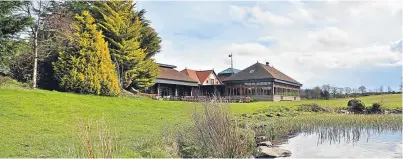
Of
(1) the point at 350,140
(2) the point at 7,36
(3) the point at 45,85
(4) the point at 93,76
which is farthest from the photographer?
(3) the point at 45,85

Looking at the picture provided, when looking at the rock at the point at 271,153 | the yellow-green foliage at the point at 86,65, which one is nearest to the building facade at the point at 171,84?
the yellow-green foliage at the point at 86,65

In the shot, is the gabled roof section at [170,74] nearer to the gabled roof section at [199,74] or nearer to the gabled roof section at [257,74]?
the gabled roof section at [257,74]

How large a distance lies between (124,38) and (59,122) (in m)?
15.2

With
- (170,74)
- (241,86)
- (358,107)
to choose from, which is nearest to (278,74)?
(241,86)

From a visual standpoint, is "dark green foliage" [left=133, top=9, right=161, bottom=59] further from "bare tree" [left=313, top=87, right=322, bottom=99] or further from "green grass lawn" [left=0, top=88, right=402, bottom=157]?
"bare tree" [left=313, top=87, right=322, bottom=99]

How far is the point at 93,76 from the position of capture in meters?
21.5

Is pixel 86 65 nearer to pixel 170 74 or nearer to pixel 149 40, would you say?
pixel 149 40

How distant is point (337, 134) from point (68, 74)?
15.6 m

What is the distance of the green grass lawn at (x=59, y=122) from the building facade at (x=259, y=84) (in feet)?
75.0

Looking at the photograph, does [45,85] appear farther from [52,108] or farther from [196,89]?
[196,89]

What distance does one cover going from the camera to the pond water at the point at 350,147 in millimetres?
9234

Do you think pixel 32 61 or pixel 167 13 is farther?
pixel 32 61

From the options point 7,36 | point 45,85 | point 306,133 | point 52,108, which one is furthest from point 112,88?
point 306,133

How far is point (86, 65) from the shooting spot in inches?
852
